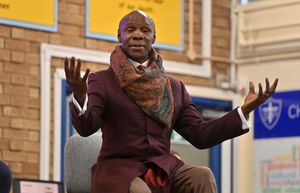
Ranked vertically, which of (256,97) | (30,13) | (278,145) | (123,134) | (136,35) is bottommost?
(278,145)

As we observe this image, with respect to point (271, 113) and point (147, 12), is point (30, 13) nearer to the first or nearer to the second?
point (147, 12)

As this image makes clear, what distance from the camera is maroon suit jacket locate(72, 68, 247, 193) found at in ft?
11.5

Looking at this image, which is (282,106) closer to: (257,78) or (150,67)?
(257,78)

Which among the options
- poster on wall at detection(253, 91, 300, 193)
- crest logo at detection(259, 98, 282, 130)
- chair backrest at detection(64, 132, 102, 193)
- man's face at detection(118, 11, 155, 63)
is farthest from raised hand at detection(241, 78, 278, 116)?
crest logo at detection(259, 98, 282, 130)

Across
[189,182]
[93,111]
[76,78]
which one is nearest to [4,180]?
[93,111]

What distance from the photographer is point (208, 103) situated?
8.44m

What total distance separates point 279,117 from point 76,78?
5.19 metres

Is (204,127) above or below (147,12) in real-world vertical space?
below

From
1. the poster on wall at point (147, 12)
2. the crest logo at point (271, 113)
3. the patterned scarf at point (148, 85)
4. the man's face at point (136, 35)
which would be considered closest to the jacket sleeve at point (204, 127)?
the patterned scarf at point (148, 85)

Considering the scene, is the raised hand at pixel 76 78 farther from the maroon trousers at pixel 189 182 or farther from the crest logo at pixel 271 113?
the crest logo at pixel 271 113

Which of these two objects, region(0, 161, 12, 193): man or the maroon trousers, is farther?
region(0, 161, 12, 193): man

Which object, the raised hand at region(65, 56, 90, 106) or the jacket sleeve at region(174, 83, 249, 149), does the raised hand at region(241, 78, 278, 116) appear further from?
the raised hand at region(65, 56, 90, 106)

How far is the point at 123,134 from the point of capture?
11.9 feet

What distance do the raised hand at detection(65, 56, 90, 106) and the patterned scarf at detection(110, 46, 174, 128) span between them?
0.74ft
